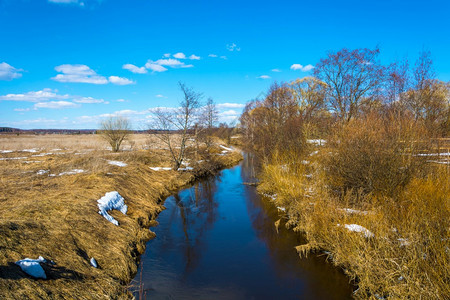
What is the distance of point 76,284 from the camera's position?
4477 millimetres

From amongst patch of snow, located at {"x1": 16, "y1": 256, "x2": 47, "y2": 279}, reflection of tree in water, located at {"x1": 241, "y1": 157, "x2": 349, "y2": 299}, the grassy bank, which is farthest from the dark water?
patch of snow, located at {"x1": 16, "y1": 256, "x2": 47, "y2": 279}

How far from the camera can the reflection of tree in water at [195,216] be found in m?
7.61

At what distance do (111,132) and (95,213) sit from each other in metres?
19.7

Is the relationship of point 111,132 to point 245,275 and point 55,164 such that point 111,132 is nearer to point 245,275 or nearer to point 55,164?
point 55,164

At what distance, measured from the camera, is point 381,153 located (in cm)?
723

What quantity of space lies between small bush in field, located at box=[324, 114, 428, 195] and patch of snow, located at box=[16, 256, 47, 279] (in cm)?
A: 775

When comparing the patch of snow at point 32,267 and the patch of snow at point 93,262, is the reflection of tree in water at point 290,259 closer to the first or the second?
the patch of snow at point 93,262

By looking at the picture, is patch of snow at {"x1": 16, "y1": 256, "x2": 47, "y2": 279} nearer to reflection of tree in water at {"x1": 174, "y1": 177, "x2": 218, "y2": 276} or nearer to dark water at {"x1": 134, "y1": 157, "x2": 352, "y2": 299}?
dark water at {"x1": 134, "y1": 157, "x2": 352, "y2": 299}

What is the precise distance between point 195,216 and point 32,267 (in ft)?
22.7

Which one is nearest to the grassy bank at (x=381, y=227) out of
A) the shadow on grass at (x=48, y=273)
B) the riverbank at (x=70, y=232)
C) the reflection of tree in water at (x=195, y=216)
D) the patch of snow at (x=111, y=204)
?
the reflection of tree in water at (x=195, y=216)

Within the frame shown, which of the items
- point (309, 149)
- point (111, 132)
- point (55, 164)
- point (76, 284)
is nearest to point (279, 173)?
point (309, 149)

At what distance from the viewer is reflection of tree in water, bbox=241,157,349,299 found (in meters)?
5.94

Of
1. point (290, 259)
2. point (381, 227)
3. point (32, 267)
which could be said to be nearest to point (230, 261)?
point (290, 259)

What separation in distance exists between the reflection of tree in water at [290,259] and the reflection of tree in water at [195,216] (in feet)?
6.43
